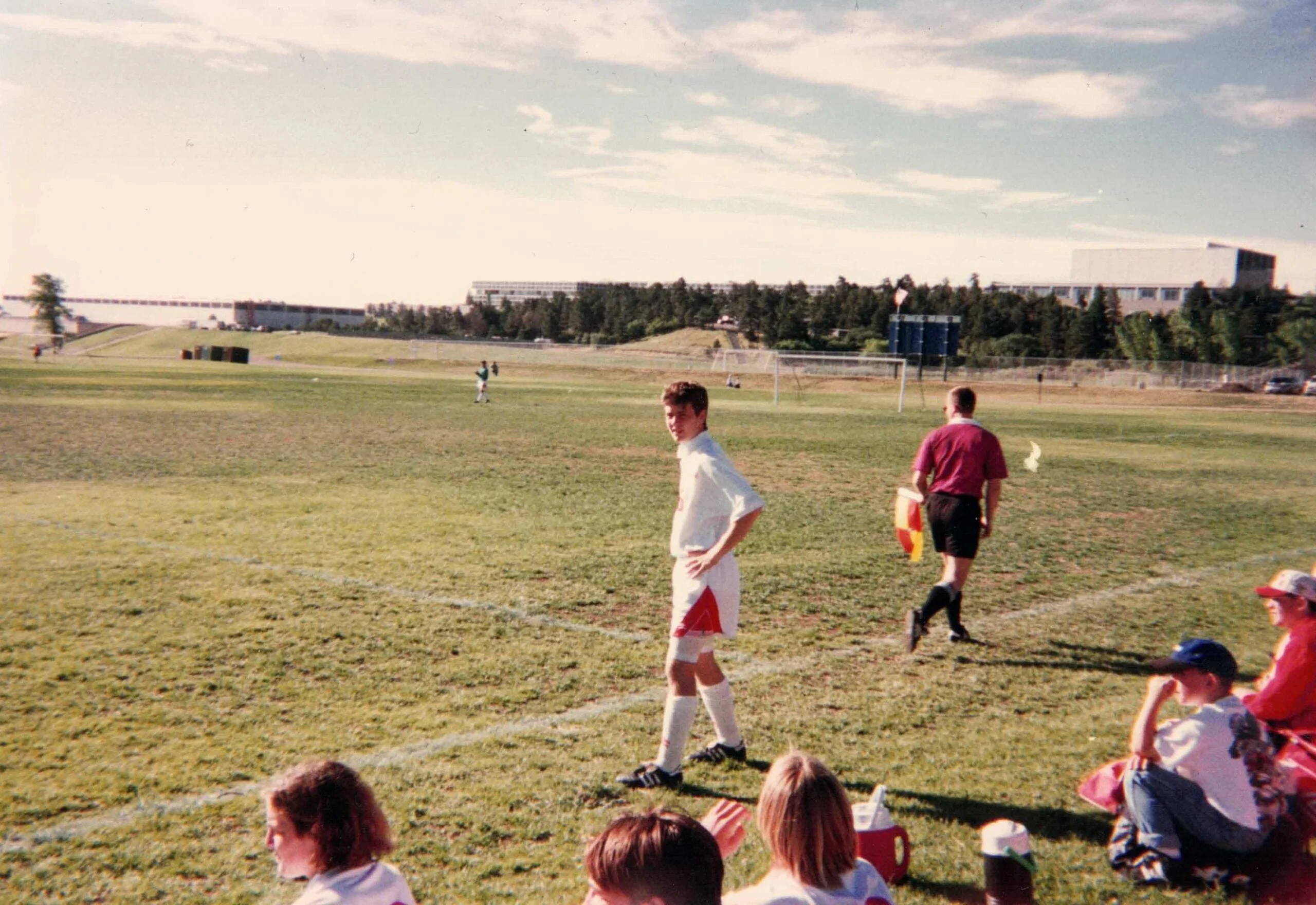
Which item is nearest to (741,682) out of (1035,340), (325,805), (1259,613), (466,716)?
(466,716)

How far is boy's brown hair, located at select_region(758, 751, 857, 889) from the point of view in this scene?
2871mm

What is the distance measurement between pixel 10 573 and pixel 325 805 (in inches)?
357

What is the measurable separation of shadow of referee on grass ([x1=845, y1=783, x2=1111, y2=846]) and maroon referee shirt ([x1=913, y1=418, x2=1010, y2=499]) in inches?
142

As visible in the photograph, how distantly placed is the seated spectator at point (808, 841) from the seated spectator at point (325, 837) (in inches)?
39.6

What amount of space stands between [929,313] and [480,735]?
129322 mm

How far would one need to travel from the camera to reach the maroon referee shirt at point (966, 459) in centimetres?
852

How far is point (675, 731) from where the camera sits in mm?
5465

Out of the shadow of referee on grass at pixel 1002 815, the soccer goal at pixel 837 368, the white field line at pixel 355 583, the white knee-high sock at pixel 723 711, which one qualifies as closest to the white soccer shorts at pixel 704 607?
the white knee-high sock at pixel 723 711

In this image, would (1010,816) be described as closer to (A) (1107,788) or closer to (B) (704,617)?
(A) (1107,788)

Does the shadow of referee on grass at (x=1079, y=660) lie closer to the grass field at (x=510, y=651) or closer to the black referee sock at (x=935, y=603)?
the grass field at (x=510, y=651)

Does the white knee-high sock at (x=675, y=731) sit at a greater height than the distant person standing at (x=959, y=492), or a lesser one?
lesser

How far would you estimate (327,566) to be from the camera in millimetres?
10688

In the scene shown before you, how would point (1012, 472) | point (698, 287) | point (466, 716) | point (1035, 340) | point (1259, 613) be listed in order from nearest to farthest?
point (466, 716) < point (1259, 613) < point (1012, 472) < point (1035, 340) < point (698, 287)

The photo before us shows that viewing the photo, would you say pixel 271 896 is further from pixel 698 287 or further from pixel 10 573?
pixel 698 287
